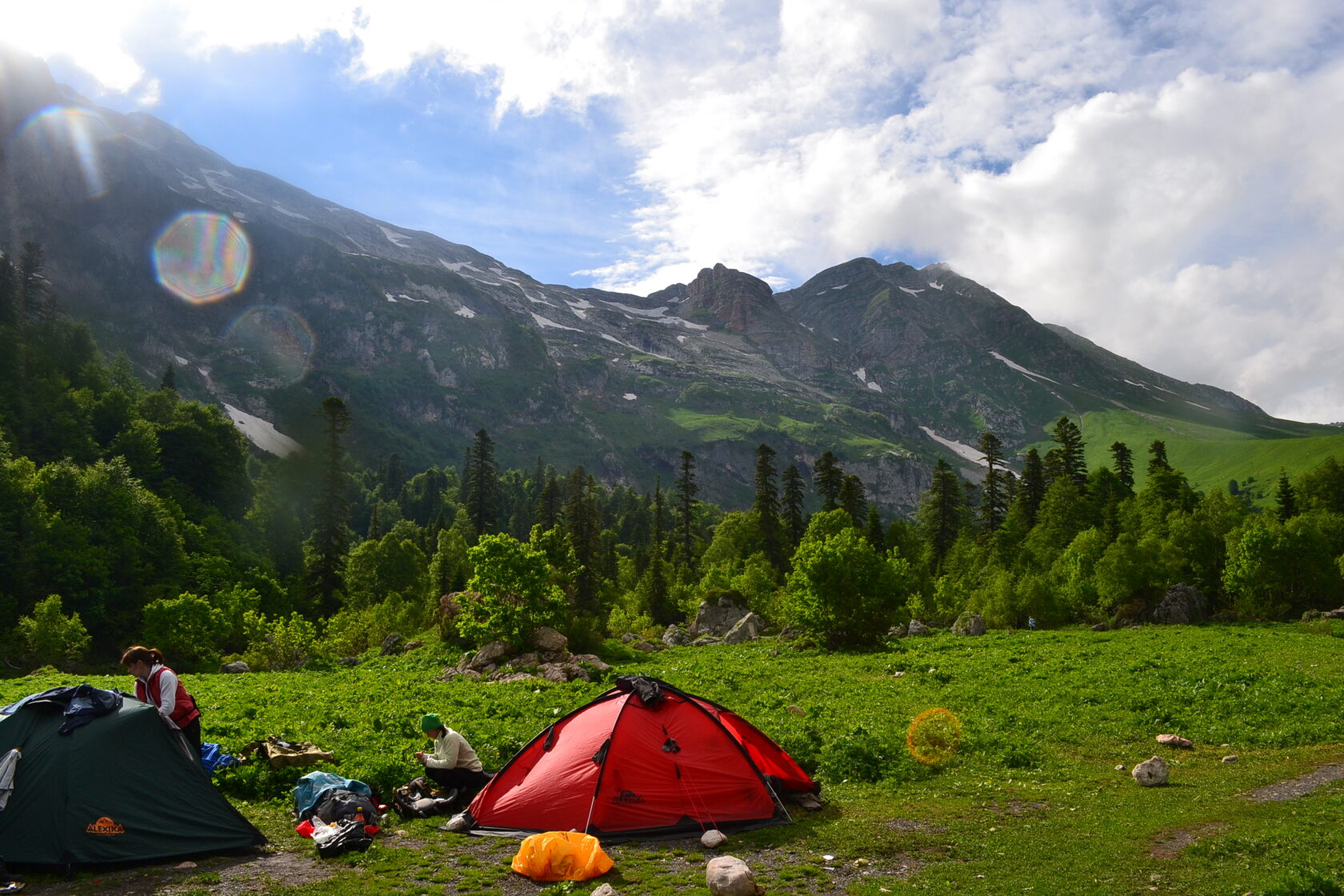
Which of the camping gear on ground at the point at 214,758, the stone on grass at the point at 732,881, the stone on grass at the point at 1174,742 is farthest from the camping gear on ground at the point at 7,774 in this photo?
the stone on grass at the point at 1174,742

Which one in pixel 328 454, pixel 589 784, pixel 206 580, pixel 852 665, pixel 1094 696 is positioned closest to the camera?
pixel 589 784

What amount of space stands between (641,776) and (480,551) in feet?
97.7

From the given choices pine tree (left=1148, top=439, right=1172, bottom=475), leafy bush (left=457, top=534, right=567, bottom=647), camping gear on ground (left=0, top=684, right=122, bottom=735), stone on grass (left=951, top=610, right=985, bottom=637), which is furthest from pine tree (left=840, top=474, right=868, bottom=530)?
camping gear on ground (left=0, top=684, right=122, bottom=735)

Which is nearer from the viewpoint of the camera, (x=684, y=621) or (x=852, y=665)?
(x=852, y=665)

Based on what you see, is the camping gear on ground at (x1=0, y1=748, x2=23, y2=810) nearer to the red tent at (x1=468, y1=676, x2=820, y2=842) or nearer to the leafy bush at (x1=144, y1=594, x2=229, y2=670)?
the red tent at (x1=468, y1=676, x2=820, y2=842)

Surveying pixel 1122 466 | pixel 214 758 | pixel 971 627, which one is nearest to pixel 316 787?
pixel 214 758

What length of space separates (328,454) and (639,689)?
71.9 meters

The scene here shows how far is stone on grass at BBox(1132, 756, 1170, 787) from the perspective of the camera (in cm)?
1598

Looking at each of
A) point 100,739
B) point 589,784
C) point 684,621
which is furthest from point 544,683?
point 684,621

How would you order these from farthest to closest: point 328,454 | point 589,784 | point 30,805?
point 328,454 < point 589,784 < point 30,805

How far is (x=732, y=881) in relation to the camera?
994cm

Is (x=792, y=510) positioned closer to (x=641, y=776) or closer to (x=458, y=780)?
(x=458, y=780)

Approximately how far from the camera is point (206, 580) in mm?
67438

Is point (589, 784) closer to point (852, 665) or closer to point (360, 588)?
point (852, 665)
